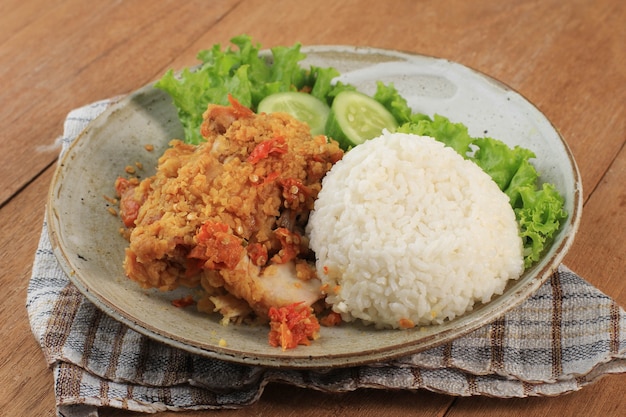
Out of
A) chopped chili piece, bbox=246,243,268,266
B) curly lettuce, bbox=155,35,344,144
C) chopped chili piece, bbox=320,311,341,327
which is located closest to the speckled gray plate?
chopped chili piece, bbox=320,311,341,327

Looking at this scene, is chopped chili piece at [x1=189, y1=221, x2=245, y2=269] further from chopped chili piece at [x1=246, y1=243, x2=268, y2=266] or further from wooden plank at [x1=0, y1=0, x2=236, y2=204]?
wooden plank at [x1=0, y1=0, x2=236, y2=204]

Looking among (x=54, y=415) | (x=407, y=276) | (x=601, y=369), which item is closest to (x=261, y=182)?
(x=407, y=276)

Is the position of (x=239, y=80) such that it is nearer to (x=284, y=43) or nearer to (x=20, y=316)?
(x=284, y=43)

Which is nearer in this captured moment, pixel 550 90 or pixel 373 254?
pixel 373 254

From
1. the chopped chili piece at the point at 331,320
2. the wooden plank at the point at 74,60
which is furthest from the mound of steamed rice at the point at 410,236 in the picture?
the wooden plank at the point at 74,60

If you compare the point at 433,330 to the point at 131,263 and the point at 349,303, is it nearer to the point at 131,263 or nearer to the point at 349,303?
the point at 349,303

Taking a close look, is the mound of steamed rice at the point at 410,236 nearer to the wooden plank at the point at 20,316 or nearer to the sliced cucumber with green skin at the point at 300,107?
the sliced cucumber with green skin at the point at 300,107

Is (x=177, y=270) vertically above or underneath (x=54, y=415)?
above
